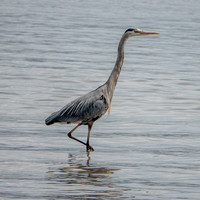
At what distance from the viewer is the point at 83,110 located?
9.43 metres

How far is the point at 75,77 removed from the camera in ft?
51.4

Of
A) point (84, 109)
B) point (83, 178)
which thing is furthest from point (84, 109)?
point (83, 178)

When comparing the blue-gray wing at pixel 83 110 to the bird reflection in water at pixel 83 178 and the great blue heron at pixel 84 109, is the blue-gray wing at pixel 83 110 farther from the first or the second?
the bird reflection in water at pixel 83 178

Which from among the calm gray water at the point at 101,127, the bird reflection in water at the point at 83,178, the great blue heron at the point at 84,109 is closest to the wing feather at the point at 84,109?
the great blue heron at the point at 84,109

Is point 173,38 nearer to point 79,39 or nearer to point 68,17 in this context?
point 79,39

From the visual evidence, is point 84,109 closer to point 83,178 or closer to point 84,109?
point 84,109

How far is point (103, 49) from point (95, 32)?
21.7 feet

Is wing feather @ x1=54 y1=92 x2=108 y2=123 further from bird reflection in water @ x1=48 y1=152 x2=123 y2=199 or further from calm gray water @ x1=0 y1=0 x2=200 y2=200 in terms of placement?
bird reflection in water @ x1=48 y1=152 x2=123 y2=199

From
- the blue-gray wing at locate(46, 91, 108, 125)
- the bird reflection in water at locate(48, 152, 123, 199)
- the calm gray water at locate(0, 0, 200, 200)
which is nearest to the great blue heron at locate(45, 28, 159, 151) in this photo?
the blue-gray wing at locate(46, 91, 108, 125)

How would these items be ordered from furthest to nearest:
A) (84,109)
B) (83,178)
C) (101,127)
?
(101,127) → (84,109) → (83,178)

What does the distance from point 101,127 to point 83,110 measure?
1.25 meters

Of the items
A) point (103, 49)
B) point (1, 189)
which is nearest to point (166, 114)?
point (1, 189)

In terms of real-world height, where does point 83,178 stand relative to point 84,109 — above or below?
below

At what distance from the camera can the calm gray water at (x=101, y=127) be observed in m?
7.38
